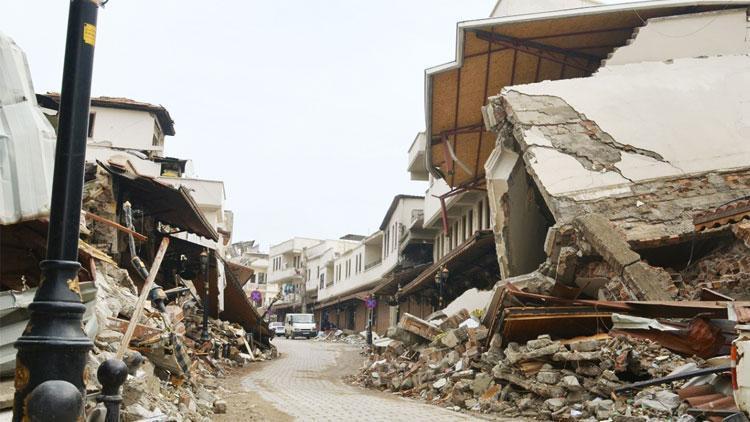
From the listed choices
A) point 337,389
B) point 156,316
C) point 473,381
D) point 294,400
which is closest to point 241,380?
point 337,389

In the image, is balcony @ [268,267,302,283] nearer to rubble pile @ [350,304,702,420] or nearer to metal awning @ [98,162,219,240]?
metal awning @ [98,162,219,240]

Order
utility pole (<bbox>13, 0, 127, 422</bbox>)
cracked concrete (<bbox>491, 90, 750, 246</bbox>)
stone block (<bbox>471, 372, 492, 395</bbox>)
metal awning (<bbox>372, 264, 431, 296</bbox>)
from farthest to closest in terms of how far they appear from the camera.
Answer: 1. metal awning (<bbox>372, 264, 431, 296</bbox>)
2. cracked concrete (<bbox>491, 90, 750, 246</bbox>)
3. stone block (<bbox>471, 372, 492, 395</bbox>)
4. utility pole (<bbox>13, 0, 127, 422</bbox>)

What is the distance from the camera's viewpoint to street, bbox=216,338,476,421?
9781 mm

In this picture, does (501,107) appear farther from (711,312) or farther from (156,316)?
(156,316)

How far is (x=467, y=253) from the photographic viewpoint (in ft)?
72.4

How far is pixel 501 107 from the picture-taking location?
14.3 meters

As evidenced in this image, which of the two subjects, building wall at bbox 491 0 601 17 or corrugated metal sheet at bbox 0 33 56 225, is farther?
building wall at bbox 491 0 601 17

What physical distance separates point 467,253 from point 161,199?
33.5ft

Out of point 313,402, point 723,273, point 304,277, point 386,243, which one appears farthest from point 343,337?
point 723,273

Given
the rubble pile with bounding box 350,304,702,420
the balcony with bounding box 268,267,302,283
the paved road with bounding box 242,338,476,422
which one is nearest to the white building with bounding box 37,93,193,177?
the paved road with bounding box 242,338,476,422

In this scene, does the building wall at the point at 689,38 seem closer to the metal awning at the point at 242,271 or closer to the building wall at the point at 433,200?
the building wall at the point at 433,200

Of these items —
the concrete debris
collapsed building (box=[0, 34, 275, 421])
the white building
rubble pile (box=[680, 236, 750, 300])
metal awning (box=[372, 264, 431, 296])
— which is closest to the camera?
collapsed building (box=[0, 34, 275, 421])

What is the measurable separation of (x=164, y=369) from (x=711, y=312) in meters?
7.47

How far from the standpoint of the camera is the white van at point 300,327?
5111cm
